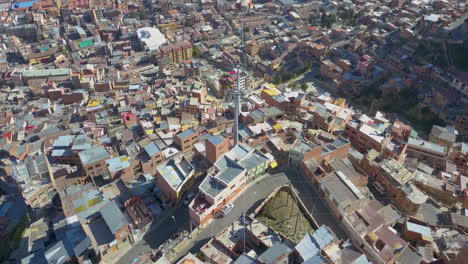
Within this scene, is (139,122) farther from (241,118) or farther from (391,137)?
(391,137)

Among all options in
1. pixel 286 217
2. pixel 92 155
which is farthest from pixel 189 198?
pixel 92 155

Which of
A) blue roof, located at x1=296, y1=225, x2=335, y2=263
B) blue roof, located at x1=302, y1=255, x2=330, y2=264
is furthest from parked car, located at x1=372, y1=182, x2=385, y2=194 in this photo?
blue roof, located at x1=302, y1=255, x2=330, y2=264

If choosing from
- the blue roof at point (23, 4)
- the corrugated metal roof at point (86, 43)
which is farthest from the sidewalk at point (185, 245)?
the blue roof at point (23, 4)

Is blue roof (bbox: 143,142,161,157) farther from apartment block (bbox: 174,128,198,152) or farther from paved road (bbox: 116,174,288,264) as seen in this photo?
paved road (bbox: 116,174,288,264)

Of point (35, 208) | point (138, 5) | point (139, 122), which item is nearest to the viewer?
point (35, 208)

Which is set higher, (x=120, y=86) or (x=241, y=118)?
(x=241, y=118)

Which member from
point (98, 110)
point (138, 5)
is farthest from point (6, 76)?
point (138, 5)
